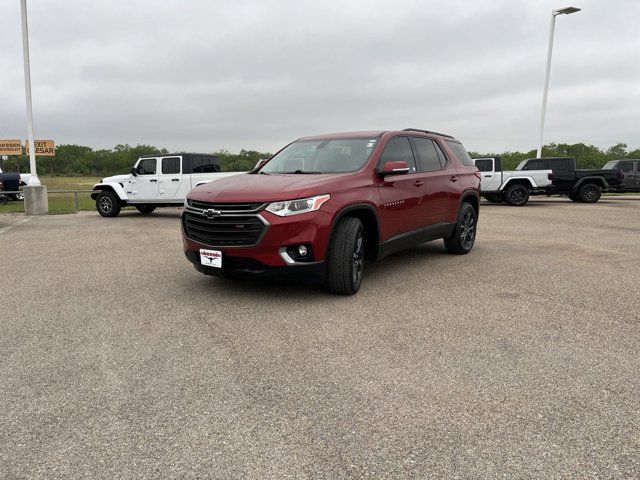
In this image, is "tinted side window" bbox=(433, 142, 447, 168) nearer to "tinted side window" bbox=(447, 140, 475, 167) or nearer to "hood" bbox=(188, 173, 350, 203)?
"tinted side window" bbox=(447, 140, 475, 167)

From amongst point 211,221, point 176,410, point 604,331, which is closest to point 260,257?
point 211,221

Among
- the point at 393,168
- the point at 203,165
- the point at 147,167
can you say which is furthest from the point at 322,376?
the point at 147,167

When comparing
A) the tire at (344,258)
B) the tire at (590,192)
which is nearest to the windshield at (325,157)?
the tire at (344,258)

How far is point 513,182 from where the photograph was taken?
19.4 meters

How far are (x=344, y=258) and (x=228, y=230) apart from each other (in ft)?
3.91

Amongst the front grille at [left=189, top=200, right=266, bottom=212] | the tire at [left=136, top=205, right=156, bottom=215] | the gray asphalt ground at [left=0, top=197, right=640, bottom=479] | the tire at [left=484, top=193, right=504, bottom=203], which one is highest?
the front grille at [left=189, top=200, right=266, bottom=212]

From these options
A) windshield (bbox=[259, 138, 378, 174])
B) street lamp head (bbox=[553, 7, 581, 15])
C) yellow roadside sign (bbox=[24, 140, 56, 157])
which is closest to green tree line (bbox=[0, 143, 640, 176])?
yellow roadside sign (bbox=[24, 140, 56, 157])

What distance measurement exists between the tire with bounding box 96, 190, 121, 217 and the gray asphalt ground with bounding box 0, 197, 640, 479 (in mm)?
9135

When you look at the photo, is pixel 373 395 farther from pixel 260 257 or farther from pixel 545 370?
pixel 260 257

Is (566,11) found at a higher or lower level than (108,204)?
higher

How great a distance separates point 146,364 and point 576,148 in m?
76.0

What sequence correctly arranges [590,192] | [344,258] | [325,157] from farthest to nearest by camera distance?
[590,192], [325,157], [344,258]

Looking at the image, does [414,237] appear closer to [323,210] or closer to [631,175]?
[323,210]

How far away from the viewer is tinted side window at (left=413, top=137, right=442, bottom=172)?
22.1 ft
